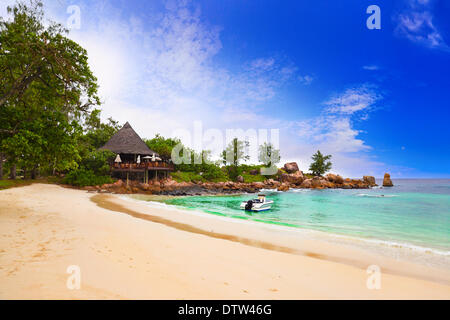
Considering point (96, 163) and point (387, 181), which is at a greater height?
point (96, 163)

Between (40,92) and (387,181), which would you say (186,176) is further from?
(387,181)

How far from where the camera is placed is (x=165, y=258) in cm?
521

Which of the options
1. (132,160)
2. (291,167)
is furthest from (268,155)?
(132,160)

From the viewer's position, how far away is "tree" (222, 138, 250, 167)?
215 feet

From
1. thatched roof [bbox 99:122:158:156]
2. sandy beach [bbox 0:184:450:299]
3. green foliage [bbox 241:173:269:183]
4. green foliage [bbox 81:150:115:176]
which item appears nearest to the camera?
sandy beach [bbox 0:184:450:299]

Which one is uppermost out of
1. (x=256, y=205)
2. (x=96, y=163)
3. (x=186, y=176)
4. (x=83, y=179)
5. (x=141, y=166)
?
(x=96, y=163)

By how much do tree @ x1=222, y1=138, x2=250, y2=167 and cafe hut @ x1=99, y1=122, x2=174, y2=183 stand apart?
28.6 metres

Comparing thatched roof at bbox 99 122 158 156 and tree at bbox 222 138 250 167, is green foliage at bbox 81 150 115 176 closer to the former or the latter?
thatched roof at bbox 99 122 158 156

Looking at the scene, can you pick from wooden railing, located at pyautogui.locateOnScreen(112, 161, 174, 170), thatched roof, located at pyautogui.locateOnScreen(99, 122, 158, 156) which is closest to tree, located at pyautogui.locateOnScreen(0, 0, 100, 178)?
wooden railing, located at pyautogui.locateOnScreen(112, 161, 174, 170)

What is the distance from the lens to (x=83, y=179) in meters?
29.5

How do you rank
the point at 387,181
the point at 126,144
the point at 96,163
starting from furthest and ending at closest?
the point at 387,181, the point at 126,144, the point at 96,163

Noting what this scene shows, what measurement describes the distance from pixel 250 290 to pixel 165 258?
2.44 meters

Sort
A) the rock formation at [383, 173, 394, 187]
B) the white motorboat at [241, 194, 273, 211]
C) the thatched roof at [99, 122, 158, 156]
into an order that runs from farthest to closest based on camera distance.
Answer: the rock formation at [383, 173, 394, 187], the thatched roof at [99, 122, 158, 156], the white motorboat at [241, 194, 273, 211]

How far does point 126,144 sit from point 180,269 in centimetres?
3768
